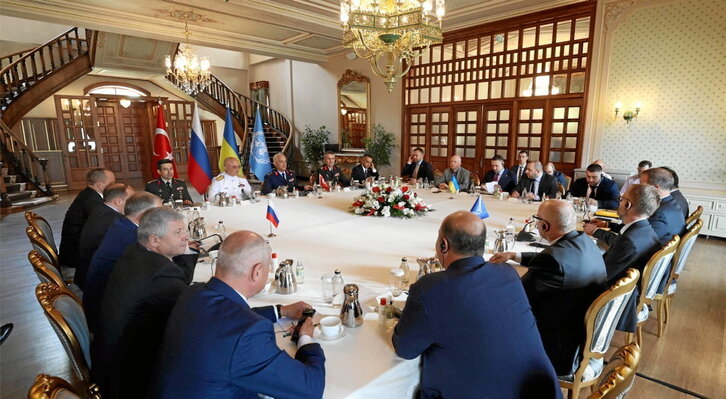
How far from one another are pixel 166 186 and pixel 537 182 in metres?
4.95

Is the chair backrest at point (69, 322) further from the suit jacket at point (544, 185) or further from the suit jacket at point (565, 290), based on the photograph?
the suit jacket at point (544, 185)

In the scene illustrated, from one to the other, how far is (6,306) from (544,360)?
4.73 metres

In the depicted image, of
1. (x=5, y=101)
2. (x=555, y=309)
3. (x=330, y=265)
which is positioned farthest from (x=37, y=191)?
(x=555, y=309)

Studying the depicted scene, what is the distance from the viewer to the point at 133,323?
1525 mm

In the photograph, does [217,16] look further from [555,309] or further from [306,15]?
[555,309]

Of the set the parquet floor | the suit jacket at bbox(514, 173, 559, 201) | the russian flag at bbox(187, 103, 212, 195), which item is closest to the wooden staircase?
the russian flag at bbox(187, 103, 212, 195)

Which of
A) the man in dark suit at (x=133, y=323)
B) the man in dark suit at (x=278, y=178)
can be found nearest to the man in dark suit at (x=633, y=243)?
the man in dark suit at (x=133, y=323)

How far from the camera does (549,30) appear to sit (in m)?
7.28

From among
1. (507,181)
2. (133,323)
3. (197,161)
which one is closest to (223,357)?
(133,323)

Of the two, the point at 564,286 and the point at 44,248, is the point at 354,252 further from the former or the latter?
the point at 44,248

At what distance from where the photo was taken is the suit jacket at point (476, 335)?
1.28m

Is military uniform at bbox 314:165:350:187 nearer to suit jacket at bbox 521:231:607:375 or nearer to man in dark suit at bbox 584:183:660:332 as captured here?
Result: man in dark suit at bbox 584:183:660:332

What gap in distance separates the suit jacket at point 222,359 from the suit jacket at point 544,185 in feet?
15.1

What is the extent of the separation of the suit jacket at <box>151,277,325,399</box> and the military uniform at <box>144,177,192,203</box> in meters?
3.88
